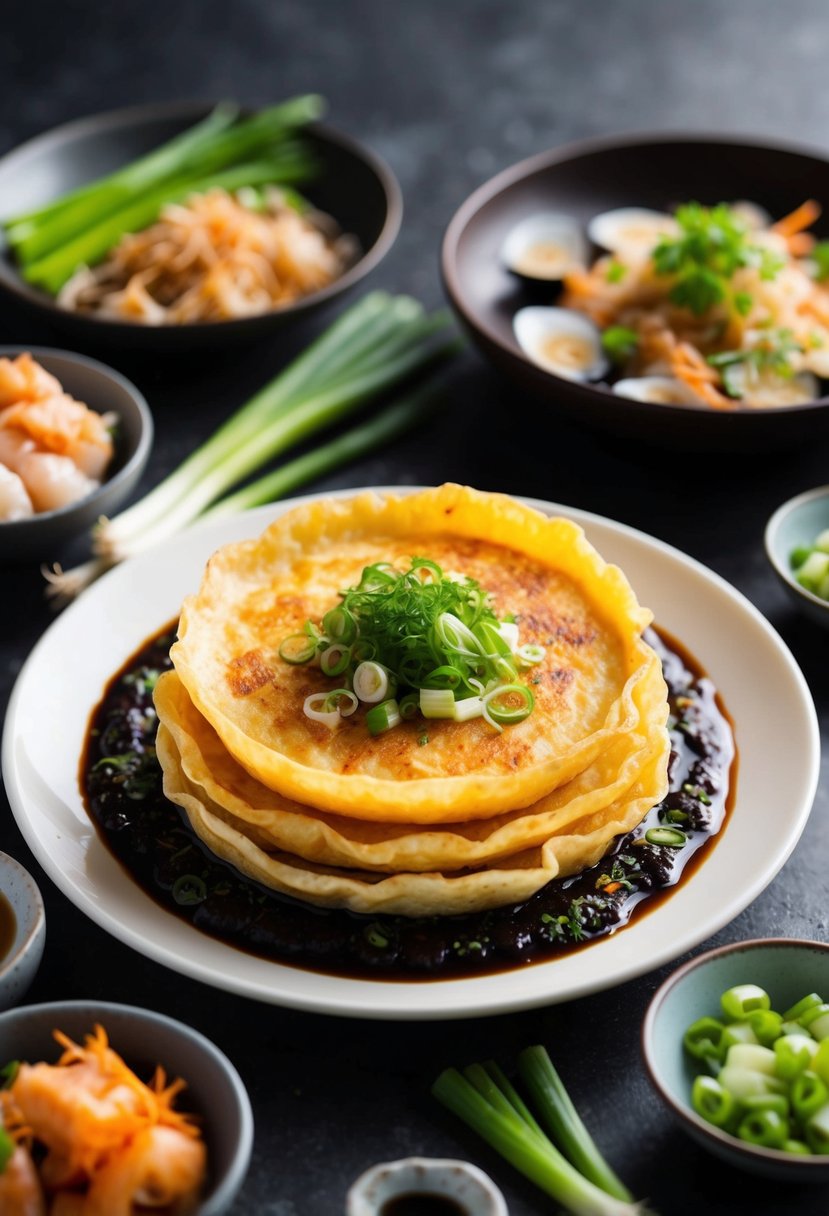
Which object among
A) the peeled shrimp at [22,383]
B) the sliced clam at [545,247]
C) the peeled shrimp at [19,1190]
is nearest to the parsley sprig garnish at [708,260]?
the sliced clam at [545,247]

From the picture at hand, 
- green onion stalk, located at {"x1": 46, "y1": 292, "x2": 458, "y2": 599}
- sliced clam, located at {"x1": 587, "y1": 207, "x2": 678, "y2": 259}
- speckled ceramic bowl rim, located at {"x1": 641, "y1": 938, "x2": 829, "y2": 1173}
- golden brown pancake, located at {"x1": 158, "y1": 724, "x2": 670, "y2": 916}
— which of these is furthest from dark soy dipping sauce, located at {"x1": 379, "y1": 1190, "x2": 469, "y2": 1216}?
sliced clam, located at {"x1": 587, "y1": 207, "x2": 678, "y2": 259}

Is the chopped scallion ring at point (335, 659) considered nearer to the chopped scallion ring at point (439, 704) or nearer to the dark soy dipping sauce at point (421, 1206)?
the chopped scallion ring at point (439, 704)

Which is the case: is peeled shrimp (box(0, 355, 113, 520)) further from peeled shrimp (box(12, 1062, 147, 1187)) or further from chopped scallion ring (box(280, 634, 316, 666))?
peeled shrimp (box(12, 1062, 147, 1187))

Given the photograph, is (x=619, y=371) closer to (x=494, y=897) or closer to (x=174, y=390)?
(x=174, y=390)

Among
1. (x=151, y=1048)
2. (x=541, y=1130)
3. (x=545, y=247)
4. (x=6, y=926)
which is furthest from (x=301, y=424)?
(x=541, y=1130)

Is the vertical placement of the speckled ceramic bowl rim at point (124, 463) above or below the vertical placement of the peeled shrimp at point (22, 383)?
below

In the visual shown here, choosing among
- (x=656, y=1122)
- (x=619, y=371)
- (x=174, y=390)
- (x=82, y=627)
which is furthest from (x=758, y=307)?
(x=656, y=1122)

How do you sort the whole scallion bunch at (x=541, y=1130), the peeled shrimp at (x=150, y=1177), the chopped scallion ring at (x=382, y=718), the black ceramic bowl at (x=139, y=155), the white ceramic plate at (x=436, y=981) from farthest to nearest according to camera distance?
1. the black ceramic bowl at (x=139, y=155)
2. the chopped scallion ring at (x=382, y=718)
3. the white ceramic plate at (x=436, y=981)
4. the whole scallion bunch at (x=541, y=1130)
5. the peeled shrimp at (x=150, y=1177)

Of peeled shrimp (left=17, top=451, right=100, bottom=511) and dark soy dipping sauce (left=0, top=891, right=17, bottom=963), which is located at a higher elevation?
peeled shrimp (left=17, top=451, right=100, bottom=511)
